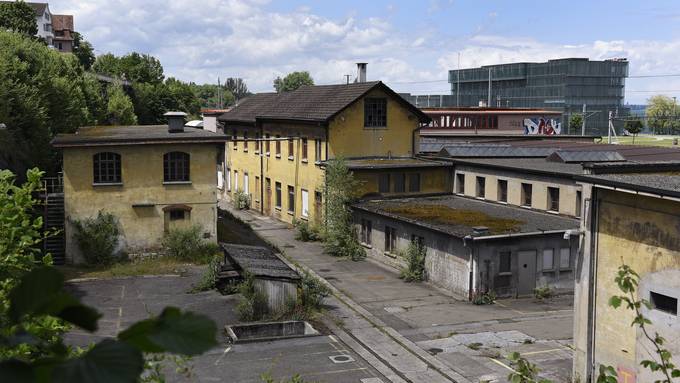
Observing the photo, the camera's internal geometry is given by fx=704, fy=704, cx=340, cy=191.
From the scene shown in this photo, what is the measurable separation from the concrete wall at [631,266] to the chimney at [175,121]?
941 inches

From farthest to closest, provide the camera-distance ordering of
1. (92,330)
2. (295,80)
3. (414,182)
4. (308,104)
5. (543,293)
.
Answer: (295,80)
(308,104)
(414,182)
(543,293)
(92,330)

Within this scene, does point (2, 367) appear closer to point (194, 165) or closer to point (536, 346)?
point (536, 346)

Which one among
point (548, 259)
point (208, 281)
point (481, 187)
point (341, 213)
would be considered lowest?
point (208, 281)

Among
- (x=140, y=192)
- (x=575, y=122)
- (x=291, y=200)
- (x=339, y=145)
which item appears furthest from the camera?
(x=575, y=122)

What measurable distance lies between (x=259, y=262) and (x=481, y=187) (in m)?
16.6

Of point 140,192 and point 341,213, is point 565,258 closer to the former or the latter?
point 341,213

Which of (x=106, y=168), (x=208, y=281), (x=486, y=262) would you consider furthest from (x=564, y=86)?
(x=208, y=281)

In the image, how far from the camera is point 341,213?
1539 inches

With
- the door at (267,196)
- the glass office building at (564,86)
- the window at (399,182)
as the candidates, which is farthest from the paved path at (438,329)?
the glass office building at (564,86)

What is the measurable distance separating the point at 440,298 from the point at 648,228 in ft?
43.1

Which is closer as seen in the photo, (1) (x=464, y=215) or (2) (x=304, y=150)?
(1) (x=464, y=215)

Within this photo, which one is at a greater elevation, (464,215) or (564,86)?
(564,86)

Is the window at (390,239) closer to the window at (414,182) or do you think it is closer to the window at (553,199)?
the window at (414,182)

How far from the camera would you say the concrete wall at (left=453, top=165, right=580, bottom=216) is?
33.5m
